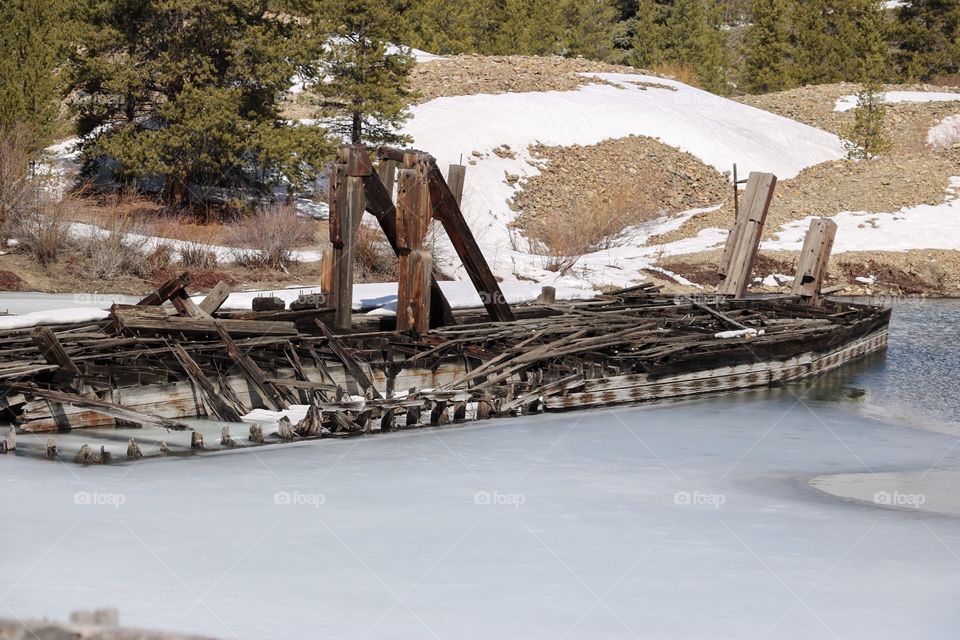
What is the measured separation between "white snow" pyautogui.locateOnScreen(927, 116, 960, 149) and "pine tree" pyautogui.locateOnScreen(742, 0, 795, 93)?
15.2 metres

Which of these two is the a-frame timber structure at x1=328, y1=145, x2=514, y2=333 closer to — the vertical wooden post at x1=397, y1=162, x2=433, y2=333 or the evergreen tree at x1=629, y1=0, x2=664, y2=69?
the vertical wooden post at x1=397, y1=162, x2=433, y2=333

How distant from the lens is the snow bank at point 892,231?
3114 centimetres

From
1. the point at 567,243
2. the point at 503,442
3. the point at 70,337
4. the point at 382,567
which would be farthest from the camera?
the point at 567,243

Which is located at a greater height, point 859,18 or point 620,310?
point 859,18

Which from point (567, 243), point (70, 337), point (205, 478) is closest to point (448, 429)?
point (205, 478)

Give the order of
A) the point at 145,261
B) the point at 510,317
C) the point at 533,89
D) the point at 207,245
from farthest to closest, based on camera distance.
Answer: the point at 533,89, the point at 207,245, the point at 145,261, the point at 510,317

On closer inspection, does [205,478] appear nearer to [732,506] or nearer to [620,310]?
[732,506]

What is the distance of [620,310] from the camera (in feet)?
58.7

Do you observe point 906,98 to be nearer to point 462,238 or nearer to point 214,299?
point 462,238

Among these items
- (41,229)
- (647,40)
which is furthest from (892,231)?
(647,40)

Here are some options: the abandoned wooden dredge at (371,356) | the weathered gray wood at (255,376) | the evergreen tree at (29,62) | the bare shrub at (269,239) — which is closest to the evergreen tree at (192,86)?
the evergreen tree at (29,62)

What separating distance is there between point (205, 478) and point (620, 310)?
1036 centimetres

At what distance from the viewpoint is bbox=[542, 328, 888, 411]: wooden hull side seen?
1303cm

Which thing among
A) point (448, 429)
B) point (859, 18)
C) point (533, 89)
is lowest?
point (448, 429)
